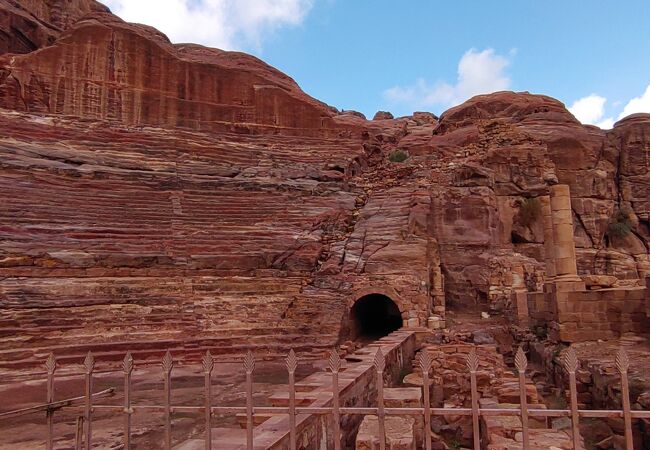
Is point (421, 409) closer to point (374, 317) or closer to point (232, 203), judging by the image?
point (374, 317)

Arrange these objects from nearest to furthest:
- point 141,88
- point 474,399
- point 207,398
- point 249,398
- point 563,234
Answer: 1. point 474,399
2. point 249,398
3. point 207,398
4. point 563,234
5. point 141,88

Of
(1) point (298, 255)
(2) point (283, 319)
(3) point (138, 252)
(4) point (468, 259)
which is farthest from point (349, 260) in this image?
(3) point (138, 252)

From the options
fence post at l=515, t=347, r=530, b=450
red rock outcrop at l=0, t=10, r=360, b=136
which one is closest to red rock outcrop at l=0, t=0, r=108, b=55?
red rock outcrop at l=0, t=10, r=360, b=136

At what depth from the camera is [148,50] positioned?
25719 mm

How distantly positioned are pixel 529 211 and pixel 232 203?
12.8m

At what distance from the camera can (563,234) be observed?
1392 centimetres

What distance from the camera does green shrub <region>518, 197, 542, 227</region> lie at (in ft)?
71.7

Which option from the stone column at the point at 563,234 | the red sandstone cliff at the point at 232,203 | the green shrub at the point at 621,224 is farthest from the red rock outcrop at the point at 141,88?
the green shrub at the point at 621,224

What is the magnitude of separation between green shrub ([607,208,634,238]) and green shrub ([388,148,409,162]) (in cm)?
1428

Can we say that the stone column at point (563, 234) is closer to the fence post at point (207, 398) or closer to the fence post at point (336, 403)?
the fence post at point (336, 403)

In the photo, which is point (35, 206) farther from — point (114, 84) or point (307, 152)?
point (307, 152)

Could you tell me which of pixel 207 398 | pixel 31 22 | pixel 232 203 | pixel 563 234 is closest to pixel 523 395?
pixel 207 398

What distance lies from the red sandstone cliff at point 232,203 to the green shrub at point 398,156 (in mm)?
876

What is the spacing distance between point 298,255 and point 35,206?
27.3ft
